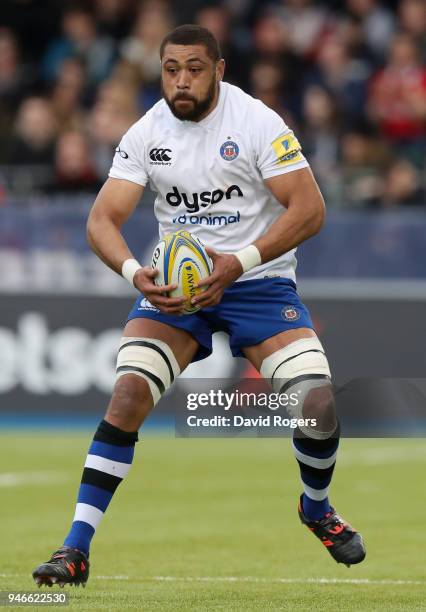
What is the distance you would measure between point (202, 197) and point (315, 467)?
4.63ft

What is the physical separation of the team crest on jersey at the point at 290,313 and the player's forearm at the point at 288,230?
1.04 feet

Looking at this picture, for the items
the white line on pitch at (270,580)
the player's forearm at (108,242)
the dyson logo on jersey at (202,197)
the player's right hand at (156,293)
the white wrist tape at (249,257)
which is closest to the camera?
the player's right hand at (156,293)

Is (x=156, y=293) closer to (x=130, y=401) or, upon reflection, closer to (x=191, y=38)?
(x=130, y=401)

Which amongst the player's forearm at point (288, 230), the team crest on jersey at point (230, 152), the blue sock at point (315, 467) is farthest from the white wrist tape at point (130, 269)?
the blue sock at point (315, 467)

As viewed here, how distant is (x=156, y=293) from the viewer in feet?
22.2

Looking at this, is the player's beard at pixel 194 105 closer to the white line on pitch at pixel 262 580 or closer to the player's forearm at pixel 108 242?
the player's forearm at pixel 108 242

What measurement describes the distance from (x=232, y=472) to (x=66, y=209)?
3396 mm

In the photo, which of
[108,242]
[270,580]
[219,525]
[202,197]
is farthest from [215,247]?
[219,525]

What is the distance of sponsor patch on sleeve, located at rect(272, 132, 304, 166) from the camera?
23.0 feet

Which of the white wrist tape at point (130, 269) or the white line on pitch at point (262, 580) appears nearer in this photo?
the white wrist tape at point (130, 269)

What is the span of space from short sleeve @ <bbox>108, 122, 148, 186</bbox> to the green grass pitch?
77.2 inches

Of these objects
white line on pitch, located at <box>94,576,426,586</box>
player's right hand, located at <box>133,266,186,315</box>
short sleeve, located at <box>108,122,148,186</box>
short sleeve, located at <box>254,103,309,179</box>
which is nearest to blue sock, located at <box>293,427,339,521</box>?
white line on pitch, located at <box>94,576,426,586</box>

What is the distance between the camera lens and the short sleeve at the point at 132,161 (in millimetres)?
7156

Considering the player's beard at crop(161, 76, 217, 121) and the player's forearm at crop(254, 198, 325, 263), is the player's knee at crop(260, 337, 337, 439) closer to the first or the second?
the player's forearm at crop(254, 198, 325, 263)
